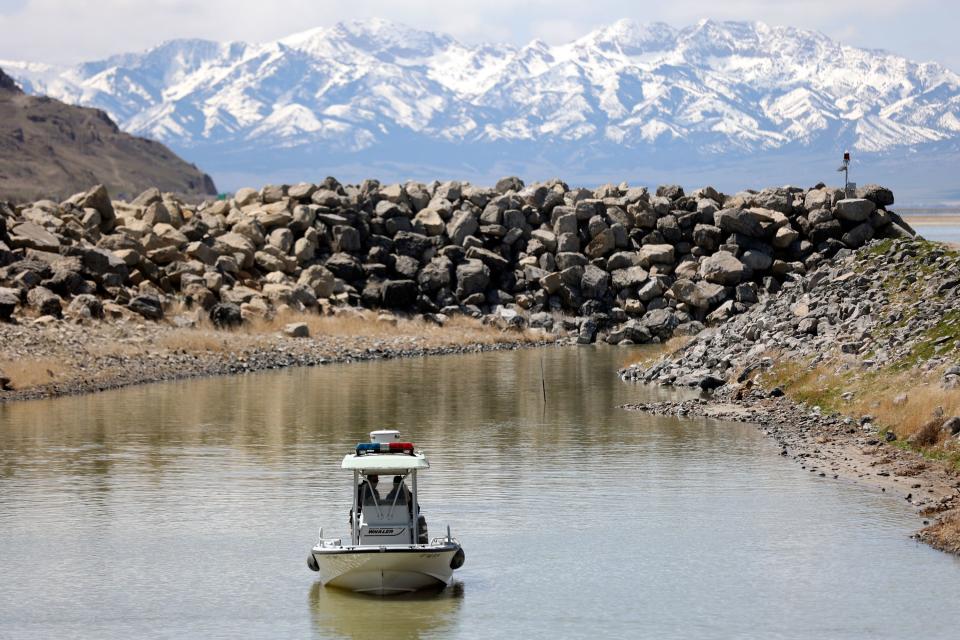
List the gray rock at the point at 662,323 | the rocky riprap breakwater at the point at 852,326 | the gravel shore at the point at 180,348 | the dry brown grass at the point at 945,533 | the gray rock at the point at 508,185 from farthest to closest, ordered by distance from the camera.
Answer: the gray rock at the point at 508,185 → the gray rock at the point at 662,323 → the gravel shore at the point at 180,348 → the rocky riprap breakwater at the point at 852,326 → the dry brown grass at the point at 945,533

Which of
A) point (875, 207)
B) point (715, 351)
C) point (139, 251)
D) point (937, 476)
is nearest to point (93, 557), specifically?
point (937, 476)

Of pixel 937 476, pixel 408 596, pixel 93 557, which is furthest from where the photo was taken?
pixel 937 476

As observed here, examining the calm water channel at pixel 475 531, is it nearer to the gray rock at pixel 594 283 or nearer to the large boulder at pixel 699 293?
the large boulder at pixel 699 293

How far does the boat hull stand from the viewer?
86.3 feet

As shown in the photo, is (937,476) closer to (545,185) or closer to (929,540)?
(929,540)

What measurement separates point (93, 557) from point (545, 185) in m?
65.0

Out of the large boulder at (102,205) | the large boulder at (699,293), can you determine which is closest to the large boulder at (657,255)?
the large boulder at (699,293)

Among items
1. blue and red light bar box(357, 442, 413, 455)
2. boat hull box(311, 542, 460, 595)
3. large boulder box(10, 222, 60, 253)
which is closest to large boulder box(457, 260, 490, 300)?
large boulder box(10, 222, 60, 253)

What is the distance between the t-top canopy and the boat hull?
61.9 inches

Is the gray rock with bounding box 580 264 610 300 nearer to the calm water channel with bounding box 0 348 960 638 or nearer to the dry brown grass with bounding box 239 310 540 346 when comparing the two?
the dry brown grass with bounding box 239 310 540 346

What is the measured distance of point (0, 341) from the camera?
191 ft

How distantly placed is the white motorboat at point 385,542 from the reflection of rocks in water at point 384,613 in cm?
22

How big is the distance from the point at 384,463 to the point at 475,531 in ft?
16.2

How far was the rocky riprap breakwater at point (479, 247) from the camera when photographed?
75625 mm
